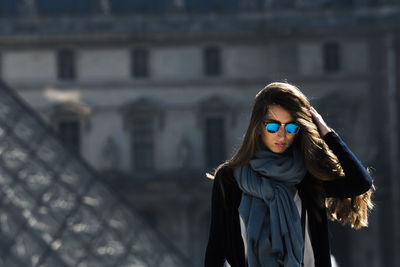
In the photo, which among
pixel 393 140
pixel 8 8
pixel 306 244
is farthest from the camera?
pixel 8 8

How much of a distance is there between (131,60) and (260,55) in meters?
4.66

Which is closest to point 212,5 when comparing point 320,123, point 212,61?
point 212,61

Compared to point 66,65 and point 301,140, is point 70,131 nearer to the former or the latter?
point 66,65

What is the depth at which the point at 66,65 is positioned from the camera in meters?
32.1

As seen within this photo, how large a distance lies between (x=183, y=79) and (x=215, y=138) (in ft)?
7.92

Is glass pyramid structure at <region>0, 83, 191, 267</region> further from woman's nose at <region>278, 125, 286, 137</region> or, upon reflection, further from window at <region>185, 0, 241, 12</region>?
window at <region>185, 0, 241, 12</region>

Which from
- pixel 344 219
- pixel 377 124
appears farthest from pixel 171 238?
pixel 344 219

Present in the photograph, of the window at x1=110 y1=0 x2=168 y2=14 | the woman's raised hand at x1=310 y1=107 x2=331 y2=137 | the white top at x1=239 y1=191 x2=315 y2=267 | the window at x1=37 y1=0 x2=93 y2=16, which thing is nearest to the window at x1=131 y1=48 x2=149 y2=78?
the window at x1=110 y1=0 x2=168 y2=14

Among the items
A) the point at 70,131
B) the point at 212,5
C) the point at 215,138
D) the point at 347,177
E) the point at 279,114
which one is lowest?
the point at 215,138

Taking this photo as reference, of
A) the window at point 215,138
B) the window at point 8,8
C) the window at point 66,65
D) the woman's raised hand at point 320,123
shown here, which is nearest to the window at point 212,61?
the window at point 215,138

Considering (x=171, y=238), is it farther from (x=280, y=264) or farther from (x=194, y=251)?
(x=280, y=264)

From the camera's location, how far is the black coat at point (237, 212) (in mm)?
3824

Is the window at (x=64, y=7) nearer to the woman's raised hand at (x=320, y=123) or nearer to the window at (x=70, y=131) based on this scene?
the window at (x=70, y=131)

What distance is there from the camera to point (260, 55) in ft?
104
